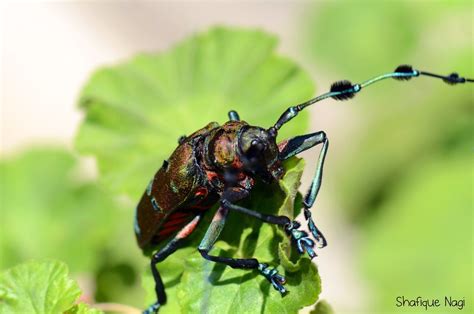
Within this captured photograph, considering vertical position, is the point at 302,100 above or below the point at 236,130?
above

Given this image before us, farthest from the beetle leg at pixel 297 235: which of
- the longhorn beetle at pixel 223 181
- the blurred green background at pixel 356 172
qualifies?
the blurred green background at pixel 356 172

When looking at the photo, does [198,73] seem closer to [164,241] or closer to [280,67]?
[280,67]

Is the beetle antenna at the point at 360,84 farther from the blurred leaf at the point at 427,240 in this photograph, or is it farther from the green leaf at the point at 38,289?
the blurred leaf at the point at 427,240

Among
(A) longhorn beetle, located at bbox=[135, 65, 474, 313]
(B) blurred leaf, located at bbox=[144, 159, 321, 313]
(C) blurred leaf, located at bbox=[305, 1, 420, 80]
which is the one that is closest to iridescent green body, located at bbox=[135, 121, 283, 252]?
(A) longhorn beetle, located at bbox=[135, 65, 474, 313]

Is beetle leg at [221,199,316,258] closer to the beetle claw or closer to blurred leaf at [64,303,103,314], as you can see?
the beetle claw

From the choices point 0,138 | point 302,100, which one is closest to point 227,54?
point 302,100

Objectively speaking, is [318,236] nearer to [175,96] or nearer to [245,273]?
[245,273]

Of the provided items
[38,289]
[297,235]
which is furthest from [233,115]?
[38,289]
